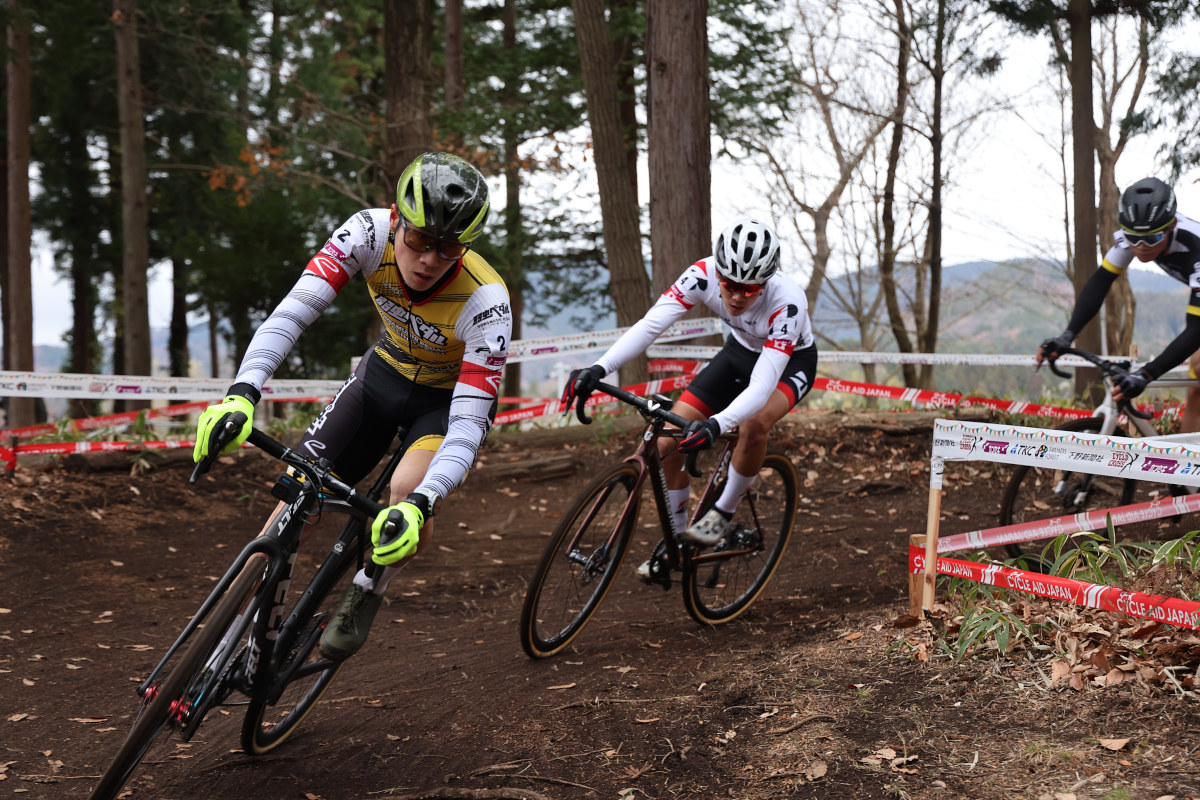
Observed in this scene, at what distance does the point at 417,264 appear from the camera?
12.4ft

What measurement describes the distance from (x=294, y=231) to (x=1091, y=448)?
21.3 metres

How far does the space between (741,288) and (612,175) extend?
6199 millimetres

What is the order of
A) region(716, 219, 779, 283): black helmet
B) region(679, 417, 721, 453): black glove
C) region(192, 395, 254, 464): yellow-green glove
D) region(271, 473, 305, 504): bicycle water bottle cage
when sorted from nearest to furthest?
region(192, 395, 254, 464): yellow-green glove
region(271, 473, 305, 504): bicycle water bottle cage
region(679, 417, 721, 453): black glove
region(716, 219, 779, 283): black helmet

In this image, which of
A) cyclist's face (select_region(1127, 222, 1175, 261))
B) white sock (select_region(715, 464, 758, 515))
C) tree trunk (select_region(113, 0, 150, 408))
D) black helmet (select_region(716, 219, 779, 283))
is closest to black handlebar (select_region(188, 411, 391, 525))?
black helmet (select_region(716, 219, 779, 283))

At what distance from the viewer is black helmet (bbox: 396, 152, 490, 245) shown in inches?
140

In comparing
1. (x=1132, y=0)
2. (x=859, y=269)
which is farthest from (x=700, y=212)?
(x=859, y=269)

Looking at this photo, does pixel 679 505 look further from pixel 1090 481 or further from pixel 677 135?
pixel 677 135

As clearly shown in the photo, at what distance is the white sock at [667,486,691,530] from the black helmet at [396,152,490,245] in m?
2.36

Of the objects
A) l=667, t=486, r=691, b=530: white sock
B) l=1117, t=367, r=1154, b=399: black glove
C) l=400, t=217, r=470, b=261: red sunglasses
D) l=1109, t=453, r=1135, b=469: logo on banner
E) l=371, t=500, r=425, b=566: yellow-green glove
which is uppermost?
l=400, t=217, r=470, b=261: red sunglasses

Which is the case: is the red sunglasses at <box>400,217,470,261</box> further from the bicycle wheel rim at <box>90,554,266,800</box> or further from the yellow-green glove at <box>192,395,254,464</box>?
the bicycle wheel rim at <box>90,554,266,800</box>

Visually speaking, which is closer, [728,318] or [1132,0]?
[728,318]

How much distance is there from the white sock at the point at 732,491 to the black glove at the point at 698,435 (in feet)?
3.03

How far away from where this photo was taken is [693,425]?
15.3 feet

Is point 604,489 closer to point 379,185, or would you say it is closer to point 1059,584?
point 1059,584
